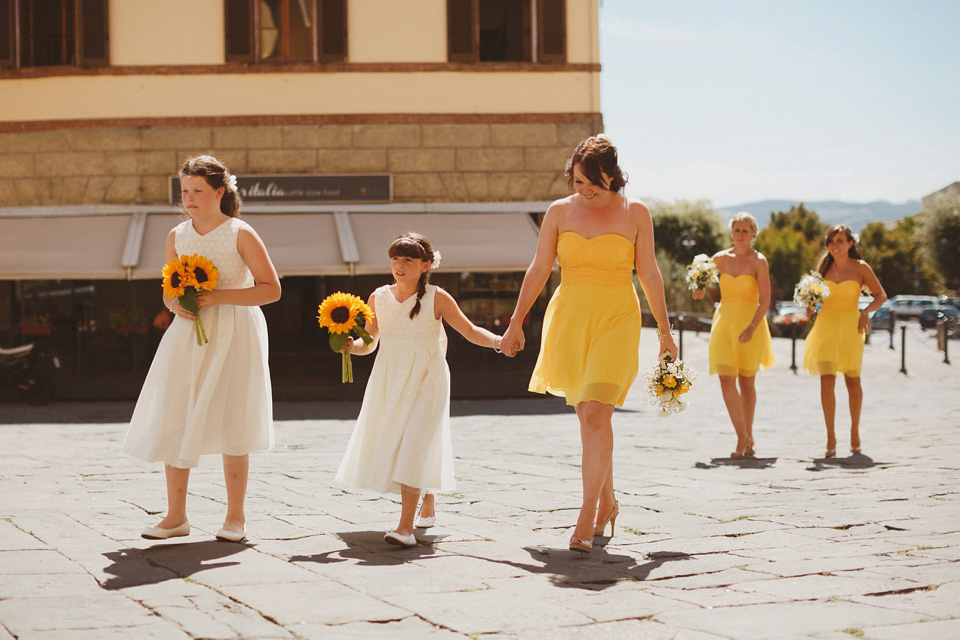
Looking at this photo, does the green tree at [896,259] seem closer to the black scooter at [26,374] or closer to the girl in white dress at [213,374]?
the black scooter at [26,374]

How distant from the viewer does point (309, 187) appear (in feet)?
56.7

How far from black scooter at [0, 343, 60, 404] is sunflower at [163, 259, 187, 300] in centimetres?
1040

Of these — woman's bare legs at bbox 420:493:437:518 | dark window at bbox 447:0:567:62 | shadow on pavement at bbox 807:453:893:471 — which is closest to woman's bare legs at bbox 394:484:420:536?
woman's bare legs at bbox 420:493:437:518

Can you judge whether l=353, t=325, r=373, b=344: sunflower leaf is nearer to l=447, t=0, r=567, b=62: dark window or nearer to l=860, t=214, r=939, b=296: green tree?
l=447, t=0, r=567, b=62: dark window

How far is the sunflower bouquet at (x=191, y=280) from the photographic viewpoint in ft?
17.0

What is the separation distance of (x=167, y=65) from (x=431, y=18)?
4.05 metres

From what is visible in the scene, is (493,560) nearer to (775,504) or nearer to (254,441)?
(254,441)

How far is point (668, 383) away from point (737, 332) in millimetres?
3682

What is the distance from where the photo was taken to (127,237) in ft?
53.5

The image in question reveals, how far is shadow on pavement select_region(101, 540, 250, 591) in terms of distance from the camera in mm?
4408

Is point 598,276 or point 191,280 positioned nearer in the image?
point 191,280

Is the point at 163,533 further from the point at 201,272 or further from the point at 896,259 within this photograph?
the point at 896,259

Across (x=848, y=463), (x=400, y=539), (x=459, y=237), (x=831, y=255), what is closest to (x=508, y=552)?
(x=400, y=539)

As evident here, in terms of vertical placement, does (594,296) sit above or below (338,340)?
above
